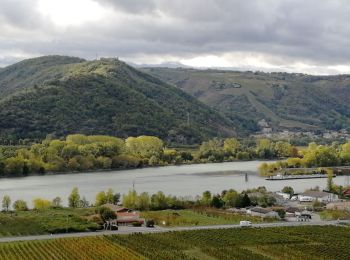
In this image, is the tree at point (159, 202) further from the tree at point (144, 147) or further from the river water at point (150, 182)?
the tree at point (144, 147)

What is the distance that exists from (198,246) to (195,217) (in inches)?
396

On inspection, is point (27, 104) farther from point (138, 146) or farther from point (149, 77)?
point (149, 77)

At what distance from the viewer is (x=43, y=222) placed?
35188 millimetres

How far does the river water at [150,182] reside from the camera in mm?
52062

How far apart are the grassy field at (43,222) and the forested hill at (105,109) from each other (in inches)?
2049

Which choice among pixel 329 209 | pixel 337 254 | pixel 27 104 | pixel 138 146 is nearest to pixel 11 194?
pixel 329 209

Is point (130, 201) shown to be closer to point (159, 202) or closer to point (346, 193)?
point (159, 202)

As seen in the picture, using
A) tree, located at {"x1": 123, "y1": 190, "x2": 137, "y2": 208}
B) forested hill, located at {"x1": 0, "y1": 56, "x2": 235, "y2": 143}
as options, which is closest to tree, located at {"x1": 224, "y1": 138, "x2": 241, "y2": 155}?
forested hill, located at {"x1": 0, "y1": 56, "x2": 235, "y2": 143}

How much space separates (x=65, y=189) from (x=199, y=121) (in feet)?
245

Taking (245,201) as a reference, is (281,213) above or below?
below

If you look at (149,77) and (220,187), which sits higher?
(149,77)

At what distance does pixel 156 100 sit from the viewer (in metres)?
129

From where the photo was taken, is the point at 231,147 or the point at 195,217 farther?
the point at 231,147

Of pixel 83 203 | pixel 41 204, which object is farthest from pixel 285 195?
pixel 41 204
